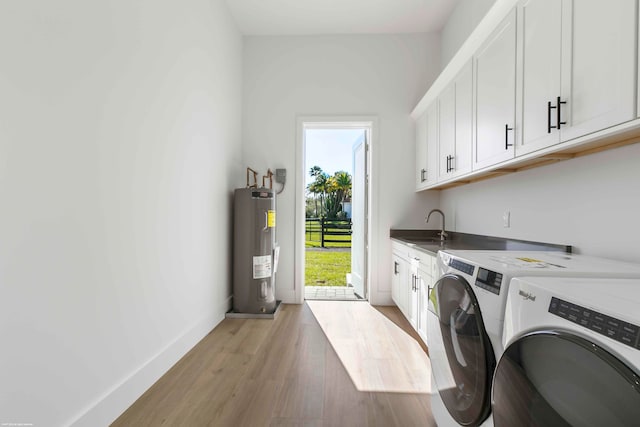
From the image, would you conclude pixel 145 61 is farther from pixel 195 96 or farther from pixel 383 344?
pixel 383 344

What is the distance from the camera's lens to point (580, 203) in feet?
5.13

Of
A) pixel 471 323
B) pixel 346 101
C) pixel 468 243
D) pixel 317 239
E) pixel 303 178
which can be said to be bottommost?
pixel 317 239

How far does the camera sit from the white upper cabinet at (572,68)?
3.43 ft

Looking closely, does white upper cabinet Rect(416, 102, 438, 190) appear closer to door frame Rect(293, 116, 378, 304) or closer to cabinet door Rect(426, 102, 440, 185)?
cabinet door Rect(426, 102, 440, 185)

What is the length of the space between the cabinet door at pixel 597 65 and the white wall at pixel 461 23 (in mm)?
1447

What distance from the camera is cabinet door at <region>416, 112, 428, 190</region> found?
3138mm

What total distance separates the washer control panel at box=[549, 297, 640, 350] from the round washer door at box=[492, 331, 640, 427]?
0.04 metres

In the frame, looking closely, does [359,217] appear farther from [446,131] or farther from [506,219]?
[506,219]

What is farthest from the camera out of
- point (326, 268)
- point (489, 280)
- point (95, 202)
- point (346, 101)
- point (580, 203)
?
point (326, 268)

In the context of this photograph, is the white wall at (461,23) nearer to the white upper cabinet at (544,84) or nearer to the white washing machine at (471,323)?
the white upper cabinet at (544,84)

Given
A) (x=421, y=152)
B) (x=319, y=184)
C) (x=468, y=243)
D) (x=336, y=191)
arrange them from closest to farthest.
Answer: (x=468, y=243)
(x=421, y=152)
(x=336, y=191)
(x=319, y=184)

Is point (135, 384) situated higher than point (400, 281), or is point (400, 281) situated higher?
point (400, 281)

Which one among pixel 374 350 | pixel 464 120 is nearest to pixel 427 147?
pixel 464 120

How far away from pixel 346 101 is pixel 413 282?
221 cm
